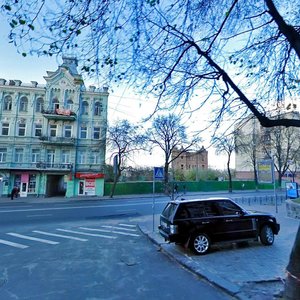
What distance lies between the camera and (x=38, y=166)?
113ft

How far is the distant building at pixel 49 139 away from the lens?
34.8m

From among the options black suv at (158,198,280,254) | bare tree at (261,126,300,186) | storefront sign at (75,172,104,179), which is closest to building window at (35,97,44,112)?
storefront sign at (75,172,104,179)

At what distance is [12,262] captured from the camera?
6996 mm

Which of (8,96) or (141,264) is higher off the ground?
(8,96)

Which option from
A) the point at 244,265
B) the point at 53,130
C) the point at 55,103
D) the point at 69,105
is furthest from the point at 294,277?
the point at 55,103

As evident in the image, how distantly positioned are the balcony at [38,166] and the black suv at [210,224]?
95.9 feet

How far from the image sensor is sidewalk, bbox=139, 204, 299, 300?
191 inches

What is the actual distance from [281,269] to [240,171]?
8042 cm

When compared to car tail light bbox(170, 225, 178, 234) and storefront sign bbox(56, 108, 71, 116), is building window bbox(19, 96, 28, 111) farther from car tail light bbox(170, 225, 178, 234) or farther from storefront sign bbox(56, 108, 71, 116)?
car tail light bbox(170, 225, 178, 234)

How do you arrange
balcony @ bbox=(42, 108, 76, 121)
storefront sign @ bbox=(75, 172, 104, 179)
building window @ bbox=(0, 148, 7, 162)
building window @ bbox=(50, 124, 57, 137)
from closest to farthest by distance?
building window @ bbox=(0, 148, 7, 162), balcony @ bbox=(42, 108, 76, 121), storefront sign @ bbox=(75, 172, 104, 179), building window @ bbox=(50, 124, 57, 137)

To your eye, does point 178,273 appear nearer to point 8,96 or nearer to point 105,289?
point 105,289

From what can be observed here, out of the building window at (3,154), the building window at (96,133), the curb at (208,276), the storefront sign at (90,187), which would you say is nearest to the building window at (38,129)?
the building window at (3,154)

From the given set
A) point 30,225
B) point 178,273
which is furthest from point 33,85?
point 178,273

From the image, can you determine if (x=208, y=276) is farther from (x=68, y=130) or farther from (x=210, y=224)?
(x=68, y=130)
